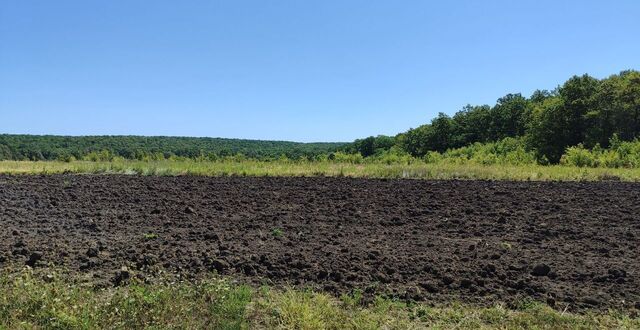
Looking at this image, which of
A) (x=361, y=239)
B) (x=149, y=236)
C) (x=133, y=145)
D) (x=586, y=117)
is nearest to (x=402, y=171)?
(x=361, y=239)

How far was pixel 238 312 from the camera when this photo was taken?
5602mm

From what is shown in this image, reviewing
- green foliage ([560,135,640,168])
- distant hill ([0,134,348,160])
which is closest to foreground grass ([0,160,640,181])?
green foliage ([560,135,640,168])

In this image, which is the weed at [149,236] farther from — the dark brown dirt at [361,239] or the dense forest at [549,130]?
the dense forest at [549,130]

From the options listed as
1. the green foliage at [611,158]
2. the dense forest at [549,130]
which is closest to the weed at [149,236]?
the green foliage at [611,158]

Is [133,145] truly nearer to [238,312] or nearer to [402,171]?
[402,171]

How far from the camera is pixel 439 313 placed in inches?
228

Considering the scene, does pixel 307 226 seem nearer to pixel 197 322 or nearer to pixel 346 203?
pixel 346 203

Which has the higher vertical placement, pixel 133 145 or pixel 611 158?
pixel 133 145

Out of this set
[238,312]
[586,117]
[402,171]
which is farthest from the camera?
[586,117]

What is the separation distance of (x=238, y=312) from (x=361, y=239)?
4.87 metres

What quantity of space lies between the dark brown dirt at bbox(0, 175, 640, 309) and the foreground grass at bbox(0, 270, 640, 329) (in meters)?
0.54

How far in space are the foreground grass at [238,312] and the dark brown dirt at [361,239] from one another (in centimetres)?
54

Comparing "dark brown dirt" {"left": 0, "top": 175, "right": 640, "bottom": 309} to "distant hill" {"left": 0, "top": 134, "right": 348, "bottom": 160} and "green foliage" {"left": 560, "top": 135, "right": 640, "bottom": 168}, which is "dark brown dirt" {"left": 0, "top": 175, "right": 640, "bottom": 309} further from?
"distant hill" {"left": 0, "top": 134, "right": 348, "bottom": 160}

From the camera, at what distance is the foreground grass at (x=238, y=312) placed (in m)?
5.38
